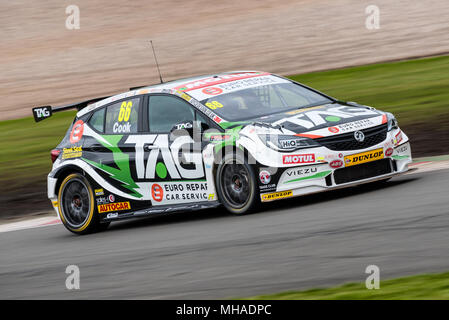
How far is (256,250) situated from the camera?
293 inches

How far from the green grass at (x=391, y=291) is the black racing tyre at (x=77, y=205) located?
194 inches

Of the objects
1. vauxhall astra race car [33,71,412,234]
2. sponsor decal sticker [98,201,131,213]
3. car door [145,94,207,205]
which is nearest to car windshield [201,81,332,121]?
vauxhall astra race car [33,71,412,234]

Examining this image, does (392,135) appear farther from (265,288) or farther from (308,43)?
(308,43)

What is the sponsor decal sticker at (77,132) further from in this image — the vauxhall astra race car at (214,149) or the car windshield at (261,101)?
the car windshield at (261,101)

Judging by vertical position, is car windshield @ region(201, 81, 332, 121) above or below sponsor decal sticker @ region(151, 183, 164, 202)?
above

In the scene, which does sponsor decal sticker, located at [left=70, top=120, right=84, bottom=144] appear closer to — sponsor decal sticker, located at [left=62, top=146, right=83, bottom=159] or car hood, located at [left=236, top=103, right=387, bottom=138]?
sponsor decal sticker, located at [left=62, top=146, right=83, bottom=159]

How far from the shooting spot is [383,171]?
9.08 m

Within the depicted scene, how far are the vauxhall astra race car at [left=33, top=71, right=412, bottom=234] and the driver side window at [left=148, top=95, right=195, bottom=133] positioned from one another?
0.01 m

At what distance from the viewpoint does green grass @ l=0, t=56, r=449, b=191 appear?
14.8 meters

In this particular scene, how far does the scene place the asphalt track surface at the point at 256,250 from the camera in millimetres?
6414

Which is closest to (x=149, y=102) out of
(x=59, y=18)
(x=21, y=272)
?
(x=21, y=272)

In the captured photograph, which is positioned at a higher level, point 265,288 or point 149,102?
point 149,102

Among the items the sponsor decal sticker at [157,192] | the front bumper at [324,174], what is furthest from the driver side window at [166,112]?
the front bumper at [324,174]

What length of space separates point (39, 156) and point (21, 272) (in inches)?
A: 332
